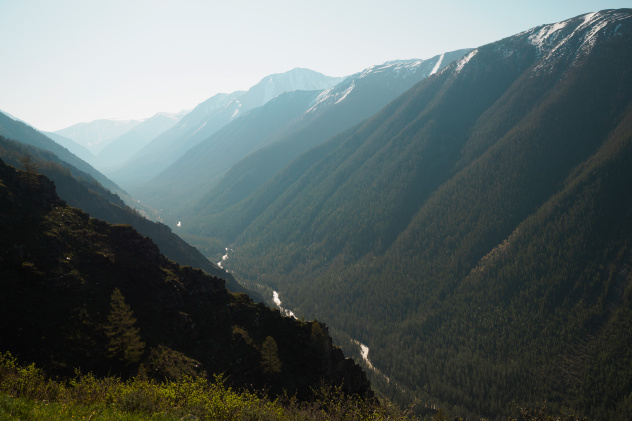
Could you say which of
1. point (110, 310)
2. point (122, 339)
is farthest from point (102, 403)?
point (110, 310)

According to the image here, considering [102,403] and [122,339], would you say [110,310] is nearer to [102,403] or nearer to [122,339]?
[122,339]

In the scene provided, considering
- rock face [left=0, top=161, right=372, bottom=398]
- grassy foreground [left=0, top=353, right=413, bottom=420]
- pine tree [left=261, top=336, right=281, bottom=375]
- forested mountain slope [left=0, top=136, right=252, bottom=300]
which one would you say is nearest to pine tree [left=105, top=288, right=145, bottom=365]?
rock face [left=0, top=161, right=372, bottom=398]

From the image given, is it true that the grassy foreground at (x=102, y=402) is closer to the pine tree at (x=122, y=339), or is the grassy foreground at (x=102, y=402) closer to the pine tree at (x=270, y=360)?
the pine tree at (x=122, y=339)

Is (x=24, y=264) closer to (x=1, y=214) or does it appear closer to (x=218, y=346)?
(x=1, y=214)

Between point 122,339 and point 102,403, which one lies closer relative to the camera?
point 102,403

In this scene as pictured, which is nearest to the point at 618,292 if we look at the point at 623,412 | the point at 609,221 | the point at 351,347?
the point at 609,221

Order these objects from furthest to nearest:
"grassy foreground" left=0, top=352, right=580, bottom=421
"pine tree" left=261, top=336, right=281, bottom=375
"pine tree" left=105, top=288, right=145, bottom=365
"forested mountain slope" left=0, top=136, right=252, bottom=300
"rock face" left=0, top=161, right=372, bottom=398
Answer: "forested mountain slope" left=0, top=136, right=252, bottom=300 < "pine tree" left=261, top=336, right=281, bottom=375 < "pine tree" left=105, top=288, right=145, bottom=365 < "rock face" left=0, top=161, right=372, bottom=398 < "grassy foreground" left=0, top=352, right=580, bottom=421

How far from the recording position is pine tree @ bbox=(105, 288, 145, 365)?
41.3 metres

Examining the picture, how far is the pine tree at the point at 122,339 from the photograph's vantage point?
4128cm

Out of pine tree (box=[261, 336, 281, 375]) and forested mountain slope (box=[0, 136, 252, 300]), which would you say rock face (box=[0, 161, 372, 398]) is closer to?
pine tree (box=[261, 336, 281, 375])

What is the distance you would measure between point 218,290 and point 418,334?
142010 millimetres

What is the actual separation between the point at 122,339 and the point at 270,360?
22891mm

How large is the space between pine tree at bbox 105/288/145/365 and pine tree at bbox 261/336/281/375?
18921 mm

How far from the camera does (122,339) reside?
137 ft
